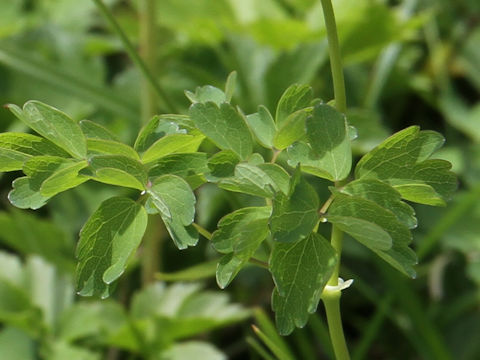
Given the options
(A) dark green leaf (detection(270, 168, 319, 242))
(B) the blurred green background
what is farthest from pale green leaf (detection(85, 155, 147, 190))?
(B) the blurred green background

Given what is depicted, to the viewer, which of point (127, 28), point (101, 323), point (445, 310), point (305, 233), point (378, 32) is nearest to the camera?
point (305, 233)

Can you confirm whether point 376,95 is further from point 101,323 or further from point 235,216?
point 235,216

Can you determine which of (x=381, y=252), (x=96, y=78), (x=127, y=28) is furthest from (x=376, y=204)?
(x=127, y=28)

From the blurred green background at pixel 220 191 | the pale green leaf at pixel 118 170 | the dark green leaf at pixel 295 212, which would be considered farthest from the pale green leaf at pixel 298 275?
the blurred green background at pixel 220 191

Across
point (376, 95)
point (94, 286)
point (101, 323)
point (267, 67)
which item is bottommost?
point (101, 323)

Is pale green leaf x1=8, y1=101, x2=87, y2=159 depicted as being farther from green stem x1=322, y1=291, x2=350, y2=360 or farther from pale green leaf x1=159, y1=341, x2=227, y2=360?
pale green leaf x1=159, y1=341, x2=227, y2=360

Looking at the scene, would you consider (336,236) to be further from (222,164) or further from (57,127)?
(57,127)

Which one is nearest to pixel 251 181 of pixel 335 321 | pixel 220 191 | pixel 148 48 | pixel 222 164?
pixel 222 164
